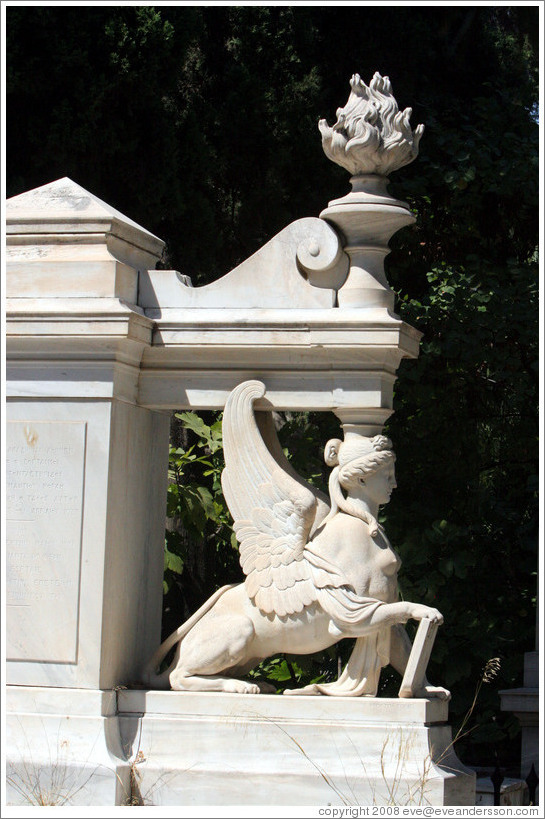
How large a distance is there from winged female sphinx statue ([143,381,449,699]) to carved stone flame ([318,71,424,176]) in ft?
4.31

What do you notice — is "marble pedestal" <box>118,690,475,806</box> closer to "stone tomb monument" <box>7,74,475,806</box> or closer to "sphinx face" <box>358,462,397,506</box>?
"stone tomb monument" <box>7,74,475,806</box>

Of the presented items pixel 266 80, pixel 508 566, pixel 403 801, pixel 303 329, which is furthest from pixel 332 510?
pixel 266 80

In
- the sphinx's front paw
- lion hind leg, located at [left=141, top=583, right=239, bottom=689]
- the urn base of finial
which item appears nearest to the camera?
the sphinx's front paw

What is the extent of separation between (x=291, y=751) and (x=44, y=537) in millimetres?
1686

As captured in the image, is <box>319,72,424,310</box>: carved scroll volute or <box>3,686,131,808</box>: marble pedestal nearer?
<box>3,686,131,808</box>: marble pedestal

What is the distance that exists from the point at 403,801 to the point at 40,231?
350 centimetres

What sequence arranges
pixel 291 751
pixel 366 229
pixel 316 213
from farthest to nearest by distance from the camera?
pixel 316 213
pixel 366 229
pixel 291 751

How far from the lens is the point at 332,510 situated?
267 inches

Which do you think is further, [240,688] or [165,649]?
[165,649]

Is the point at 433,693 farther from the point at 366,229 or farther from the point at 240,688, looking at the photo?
the point at 366,229

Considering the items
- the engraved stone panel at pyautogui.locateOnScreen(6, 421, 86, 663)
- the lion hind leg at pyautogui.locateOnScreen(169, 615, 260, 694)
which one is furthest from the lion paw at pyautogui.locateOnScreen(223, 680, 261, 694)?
the engraved stone panel at pyautogui.locateOnScreen(6, 421, 86, 663)

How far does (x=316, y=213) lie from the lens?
482 inches

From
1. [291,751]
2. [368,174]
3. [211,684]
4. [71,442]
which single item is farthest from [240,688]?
[368,174]

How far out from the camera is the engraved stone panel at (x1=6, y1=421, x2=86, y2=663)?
670 centimetres
